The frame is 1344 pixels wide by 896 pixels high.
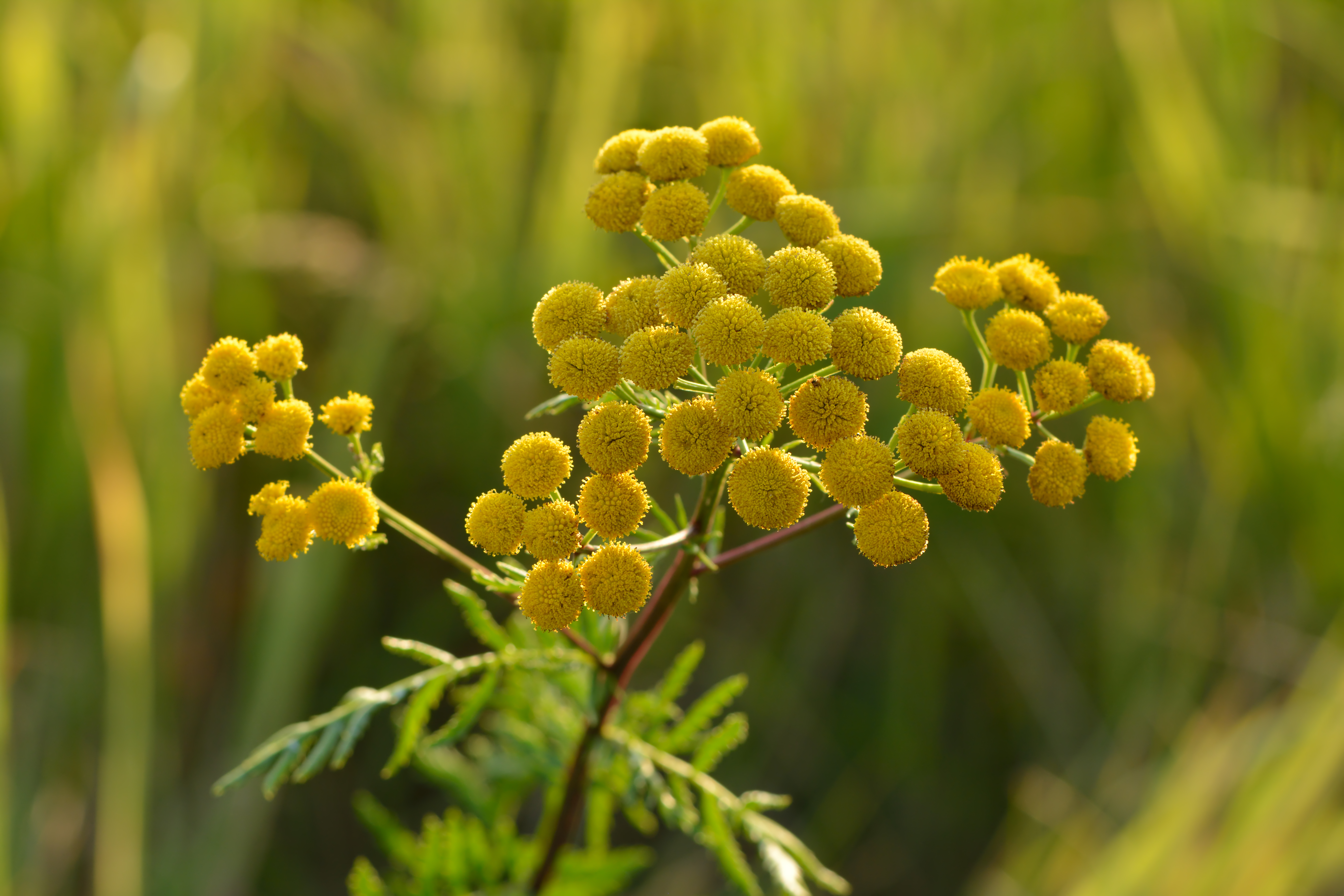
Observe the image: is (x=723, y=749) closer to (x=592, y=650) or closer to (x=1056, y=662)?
(x=592, y=650)

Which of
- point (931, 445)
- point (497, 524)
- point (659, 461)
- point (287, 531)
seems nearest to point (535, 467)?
point (497, 524)

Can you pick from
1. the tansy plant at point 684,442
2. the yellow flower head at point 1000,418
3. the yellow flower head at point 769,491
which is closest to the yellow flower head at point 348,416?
the tansy plant at point 684,442

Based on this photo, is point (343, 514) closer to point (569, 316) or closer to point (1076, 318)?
point (569, 316)

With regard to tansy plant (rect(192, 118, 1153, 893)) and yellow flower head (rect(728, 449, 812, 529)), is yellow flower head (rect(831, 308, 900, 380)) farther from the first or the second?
yellow flower head (rect(728, 449, 812, 529))

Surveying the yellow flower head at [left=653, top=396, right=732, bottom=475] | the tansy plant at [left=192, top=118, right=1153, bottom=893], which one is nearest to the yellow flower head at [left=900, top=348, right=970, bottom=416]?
the tansy plant at [left=192, top=118, right=1153, bottom=893]

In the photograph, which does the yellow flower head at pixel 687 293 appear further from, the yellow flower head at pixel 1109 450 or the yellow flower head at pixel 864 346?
the yellow flower head at pixel 1109 450

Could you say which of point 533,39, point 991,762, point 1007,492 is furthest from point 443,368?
point 991,762

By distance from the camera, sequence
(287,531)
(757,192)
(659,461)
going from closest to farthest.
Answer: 1. (287,531)
2. (757,192)
3. (659,461)
